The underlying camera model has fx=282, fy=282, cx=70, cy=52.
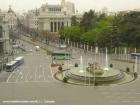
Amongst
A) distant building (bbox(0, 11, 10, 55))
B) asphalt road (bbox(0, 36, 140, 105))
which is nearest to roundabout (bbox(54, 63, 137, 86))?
asphalt road (bbox(0, 36, 140, 105))

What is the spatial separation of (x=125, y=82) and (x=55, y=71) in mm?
16741

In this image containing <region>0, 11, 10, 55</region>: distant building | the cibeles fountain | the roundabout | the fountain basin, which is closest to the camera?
the roundabout

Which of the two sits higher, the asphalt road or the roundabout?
the roundabout

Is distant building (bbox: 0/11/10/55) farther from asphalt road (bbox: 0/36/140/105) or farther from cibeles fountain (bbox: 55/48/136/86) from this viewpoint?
cibeles fountain (bbox: 55/48/136/86)

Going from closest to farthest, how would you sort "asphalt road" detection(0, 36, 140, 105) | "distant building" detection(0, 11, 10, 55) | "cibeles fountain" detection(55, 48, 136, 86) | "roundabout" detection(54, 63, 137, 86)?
"asphalt road" detection(0, 36, 140, 105) < "roundabout" detection(54, 63, 137, 86) < "cibeles fountain" detection(55, 48, 136, 86) < "distant building" detection(0, 11, 10, 55)

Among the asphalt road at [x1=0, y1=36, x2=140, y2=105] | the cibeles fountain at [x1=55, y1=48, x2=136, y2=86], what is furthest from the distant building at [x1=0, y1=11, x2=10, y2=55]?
the cibeles fountain at [x1=55, y1=48, x2=136, y2=86]

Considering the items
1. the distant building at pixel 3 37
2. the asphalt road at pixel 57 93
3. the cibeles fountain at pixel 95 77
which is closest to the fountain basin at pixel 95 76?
the cibeles fountain at pixel 95 77

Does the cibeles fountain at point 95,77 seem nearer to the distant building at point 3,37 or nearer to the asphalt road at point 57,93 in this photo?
the asphalt road at point 57,93

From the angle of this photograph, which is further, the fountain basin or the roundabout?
the fountain basin

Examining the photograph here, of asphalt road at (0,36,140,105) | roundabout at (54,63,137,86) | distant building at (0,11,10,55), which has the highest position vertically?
distant building at (0,11,10,55)

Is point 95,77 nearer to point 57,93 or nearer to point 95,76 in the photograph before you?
point 95,76

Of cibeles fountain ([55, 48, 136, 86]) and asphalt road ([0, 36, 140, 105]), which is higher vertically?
cibeles fountain ([55, 48, 136, 86])

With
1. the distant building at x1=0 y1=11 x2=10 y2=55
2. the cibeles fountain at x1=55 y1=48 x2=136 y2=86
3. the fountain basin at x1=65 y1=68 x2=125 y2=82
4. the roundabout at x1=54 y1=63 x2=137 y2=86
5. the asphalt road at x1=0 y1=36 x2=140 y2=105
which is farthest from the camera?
the distant building at x1=0 y1=11 x2=10 y2=55

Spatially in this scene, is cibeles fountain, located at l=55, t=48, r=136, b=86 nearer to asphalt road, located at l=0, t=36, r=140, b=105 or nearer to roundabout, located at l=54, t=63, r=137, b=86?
roundabout, located at l=54, t=63, r=137, b=86
